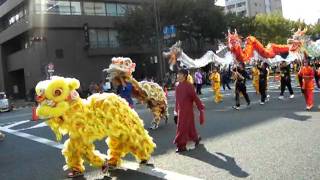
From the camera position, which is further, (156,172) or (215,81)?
(215,81)

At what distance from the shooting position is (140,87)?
13.1m

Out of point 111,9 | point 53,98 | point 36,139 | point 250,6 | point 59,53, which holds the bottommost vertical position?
point 36,139

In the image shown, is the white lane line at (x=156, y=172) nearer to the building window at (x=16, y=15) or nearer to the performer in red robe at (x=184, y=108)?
the performer in red robe at (x=184, y=108)

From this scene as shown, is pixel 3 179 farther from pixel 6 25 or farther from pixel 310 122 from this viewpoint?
pixel 6 25

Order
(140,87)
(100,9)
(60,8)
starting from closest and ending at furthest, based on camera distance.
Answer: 1. (140,87)
2. (60,8)
3. (100,9)

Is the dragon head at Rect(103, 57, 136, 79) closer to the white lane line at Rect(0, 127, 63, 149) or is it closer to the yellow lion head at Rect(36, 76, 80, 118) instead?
the white lane line at Rect(0, 127, 63, 149)

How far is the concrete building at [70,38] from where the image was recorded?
152 ft

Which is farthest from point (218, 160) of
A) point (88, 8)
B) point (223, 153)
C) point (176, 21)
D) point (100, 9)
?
point (100, 9)

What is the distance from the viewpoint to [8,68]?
2250 inches

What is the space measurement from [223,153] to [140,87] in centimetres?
441

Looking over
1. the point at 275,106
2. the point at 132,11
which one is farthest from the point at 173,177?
the point at 132,11

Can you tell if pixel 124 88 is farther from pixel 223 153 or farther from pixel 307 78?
pixel 307 78

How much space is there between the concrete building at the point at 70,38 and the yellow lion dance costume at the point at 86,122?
37123mm

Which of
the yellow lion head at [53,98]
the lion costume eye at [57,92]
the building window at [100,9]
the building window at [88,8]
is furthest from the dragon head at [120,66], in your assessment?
the building window at [100,9]
